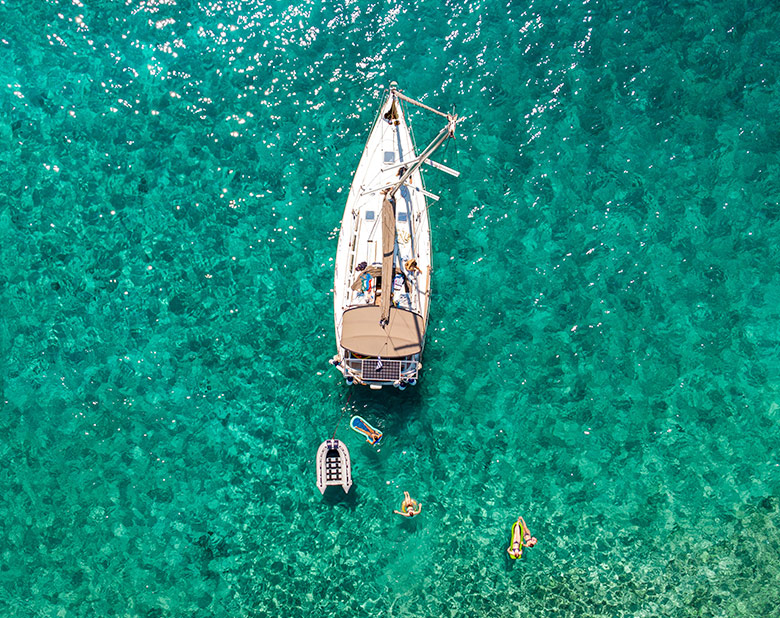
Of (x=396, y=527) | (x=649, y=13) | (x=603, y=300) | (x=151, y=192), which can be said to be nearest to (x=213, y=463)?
(x=396, y=527)

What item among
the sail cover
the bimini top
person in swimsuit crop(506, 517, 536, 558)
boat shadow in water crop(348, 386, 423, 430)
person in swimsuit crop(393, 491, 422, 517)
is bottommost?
person in swimsuit crop(506, 517, 536, 558)

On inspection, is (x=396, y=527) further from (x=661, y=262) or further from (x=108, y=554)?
(x=661, y=262)

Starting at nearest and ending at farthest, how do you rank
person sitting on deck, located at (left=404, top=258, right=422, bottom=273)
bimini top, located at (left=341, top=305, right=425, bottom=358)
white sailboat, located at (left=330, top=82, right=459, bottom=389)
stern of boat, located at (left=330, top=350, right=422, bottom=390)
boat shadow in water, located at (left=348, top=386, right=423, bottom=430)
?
bimini top, located at (left=341, top=305, right=425, bottom=358) < white sailboat, located at (left=330, top=82, right=459, bottom=389) < stern of boat, located at (left=330, top=350, right=422, bottom=390) < person sitting on deck, located at (left=404, top=258, right=422, bottom=273) < boat shadow in water, located at (left=348, top=386, right=423, bottom=430)

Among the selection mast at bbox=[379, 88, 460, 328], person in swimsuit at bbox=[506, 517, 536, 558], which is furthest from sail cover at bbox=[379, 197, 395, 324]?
person in swimsuit at bbox=[506, 517, 536, 558]

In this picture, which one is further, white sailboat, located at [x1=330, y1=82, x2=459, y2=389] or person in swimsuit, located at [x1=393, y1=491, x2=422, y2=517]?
person in swimsuit, located at [x1=393, y1=491, x2=422, y2=517]

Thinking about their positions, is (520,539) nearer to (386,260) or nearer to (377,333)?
(377,333)

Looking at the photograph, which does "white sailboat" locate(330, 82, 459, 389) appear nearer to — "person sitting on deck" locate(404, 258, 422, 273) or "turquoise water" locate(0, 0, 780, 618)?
"person sitting on deck" locate(404, 258, 422, 273)

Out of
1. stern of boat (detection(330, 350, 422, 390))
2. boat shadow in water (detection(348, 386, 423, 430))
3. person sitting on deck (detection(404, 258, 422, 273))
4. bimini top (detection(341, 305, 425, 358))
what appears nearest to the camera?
bimini top (detection(341, 305, 425, 358))
